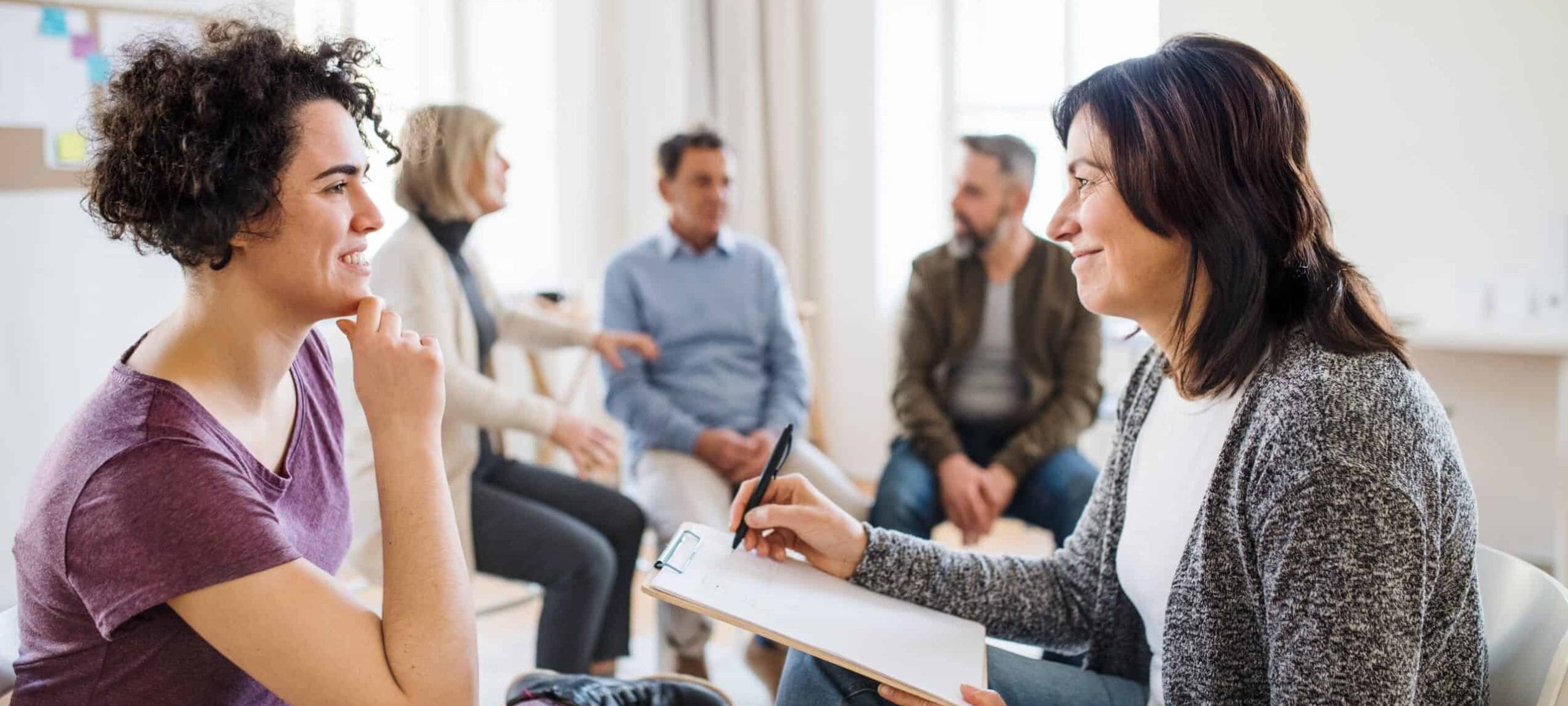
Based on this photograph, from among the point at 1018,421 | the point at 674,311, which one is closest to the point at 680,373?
the point at 674,311

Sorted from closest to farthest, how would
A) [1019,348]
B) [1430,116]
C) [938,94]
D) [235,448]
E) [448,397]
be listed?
[235,448] → [1430,116] → [448,397] → [1019,348] → [938,94]

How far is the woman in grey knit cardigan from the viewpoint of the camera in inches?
36.8

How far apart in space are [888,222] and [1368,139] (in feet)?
8.34

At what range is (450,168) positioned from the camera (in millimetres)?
2244

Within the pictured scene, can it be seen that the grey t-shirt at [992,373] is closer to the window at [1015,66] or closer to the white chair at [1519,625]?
the window at [1015,66]

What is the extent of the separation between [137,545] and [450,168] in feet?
4.61

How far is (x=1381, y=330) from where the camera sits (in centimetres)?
106

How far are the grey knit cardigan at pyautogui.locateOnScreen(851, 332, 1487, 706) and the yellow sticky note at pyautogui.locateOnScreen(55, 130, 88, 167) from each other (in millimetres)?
2221

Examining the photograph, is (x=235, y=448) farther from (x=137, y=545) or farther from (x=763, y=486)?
(x=763, y=486)

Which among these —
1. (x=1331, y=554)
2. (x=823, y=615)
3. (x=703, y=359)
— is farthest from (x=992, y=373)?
(x=1331, y=554)

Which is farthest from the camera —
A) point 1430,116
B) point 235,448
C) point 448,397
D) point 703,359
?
point 703,359

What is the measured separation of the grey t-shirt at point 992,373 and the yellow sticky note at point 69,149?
182 centimetres

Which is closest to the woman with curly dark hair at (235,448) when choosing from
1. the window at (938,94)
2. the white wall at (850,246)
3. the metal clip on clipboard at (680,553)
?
the metal clip on clipboard at (680,553)

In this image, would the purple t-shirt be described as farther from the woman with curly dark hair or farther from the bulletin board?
the bulletin board
